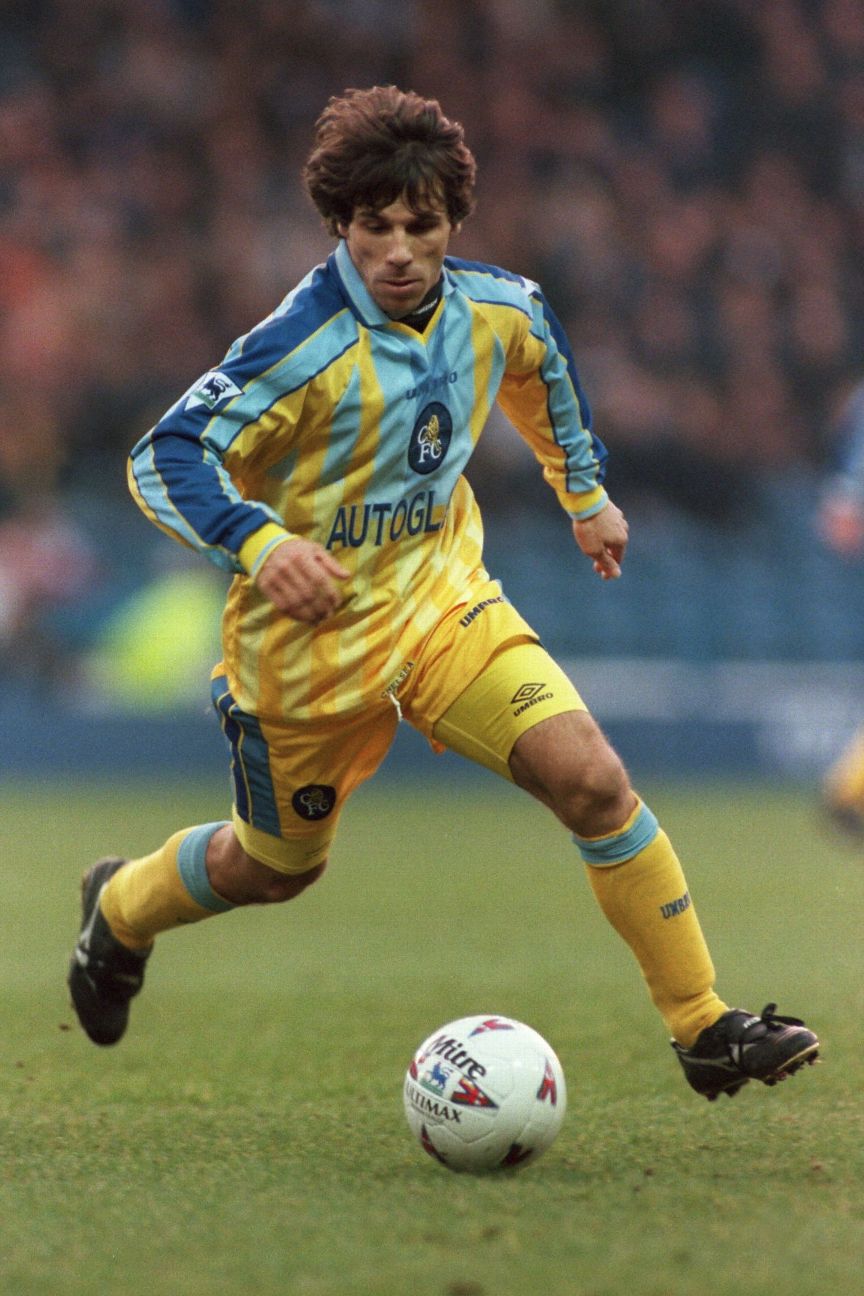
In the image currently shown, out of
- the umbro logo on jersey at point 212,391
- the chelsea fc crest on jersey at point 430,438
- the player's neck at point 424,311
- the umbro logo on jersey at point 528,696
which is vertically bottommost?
the umbro logo on jersey at point 528,696

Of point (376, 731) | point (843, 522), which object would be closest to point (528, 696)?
point (376, 731)

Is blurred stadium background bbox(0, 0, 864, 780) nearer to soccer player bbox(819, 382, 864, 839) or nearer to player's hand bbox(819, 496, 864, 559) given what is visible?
soccer player bbox(819, 382, 864, 839)

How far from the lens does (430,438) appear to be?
4.21 m

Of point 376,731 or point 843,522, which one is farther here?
point 843,522

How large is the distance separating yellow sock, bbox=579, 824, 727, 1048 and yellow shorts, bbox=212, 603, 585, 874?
13.2 inches

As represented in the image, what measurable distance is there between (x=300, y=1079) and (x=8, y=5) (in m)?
13.5

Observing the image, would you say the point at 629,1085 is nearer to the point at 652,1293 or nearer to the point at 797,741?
the point at 652,1293

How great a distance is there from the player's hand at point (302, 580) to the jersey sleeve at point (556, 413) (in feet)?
3.34

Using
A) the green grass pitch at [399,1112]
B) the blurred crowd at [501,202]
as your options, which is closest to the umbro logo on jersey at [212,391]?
the green grass pitch at [399,1112]

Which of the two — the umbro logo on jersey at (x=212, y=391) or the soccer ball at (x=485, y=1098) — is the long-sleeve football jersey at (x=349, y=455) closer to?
the umbro logo on jersey at (x=212, y=391)

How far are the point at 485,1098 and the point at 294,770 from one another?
98 centimetres

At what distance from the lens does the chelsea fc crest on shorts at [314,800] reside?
4.39m

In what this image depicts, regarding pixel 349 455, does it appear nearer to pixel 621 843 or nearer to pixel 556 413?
pixel 556 413

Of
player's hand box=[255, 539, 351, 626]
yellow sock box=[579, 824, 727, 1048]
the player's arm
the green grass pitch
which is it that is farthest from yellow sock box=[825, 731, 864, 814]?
player's hand box=[255, 539, 351, 626]
